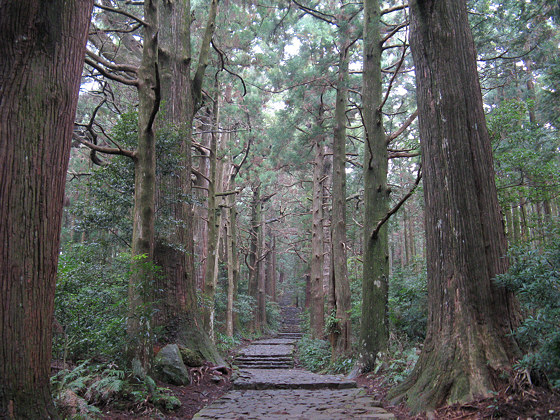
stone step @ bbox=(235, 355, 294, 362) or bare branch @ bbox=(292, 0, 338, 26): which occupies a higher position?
bare branch @ bbox=(292, 0, 338, 26)

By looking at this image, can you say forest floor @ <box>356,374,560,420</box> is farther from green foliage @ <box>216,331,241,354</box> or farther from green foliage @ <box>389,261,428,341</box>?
green foliage @ <box>216,331,241,354</box>

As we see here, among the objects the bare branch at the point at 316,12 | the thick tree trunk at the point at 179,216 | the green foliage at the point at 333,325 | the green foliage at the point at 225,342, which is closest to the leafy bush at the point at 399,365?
the green foliage at the point at 333,325

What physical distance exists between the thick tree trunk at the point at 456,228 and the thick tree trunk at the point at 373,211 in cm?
279

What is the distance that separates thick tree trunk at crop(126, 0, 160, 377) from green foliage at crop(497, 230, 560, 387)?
4.38 metres

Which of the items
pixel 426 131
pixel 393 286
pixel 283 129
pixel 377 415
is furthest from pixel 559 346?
pixel 283 129

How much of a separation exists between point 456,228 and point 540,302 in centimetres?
117

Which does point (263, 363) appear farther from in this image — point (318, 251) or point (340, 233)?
point (318, 251)

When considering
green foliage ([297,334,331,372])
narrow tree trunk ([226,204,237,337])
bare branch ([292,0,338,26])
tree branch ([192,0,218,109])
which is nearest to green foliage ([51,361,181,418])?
tree branch ([192,0,218,109])

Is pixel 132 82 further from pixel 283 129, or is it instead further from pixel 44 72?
pixel 283 129

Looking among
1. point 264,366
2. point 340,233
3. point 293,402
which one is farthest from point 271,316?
point 293,402

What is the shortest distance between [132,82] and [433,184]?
486 cm

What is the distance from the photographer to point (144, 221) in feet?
18.7

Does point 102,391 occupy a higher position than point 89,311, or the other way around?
point 89,311

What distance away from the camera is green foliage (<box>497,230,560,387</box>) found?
10.2 ft
